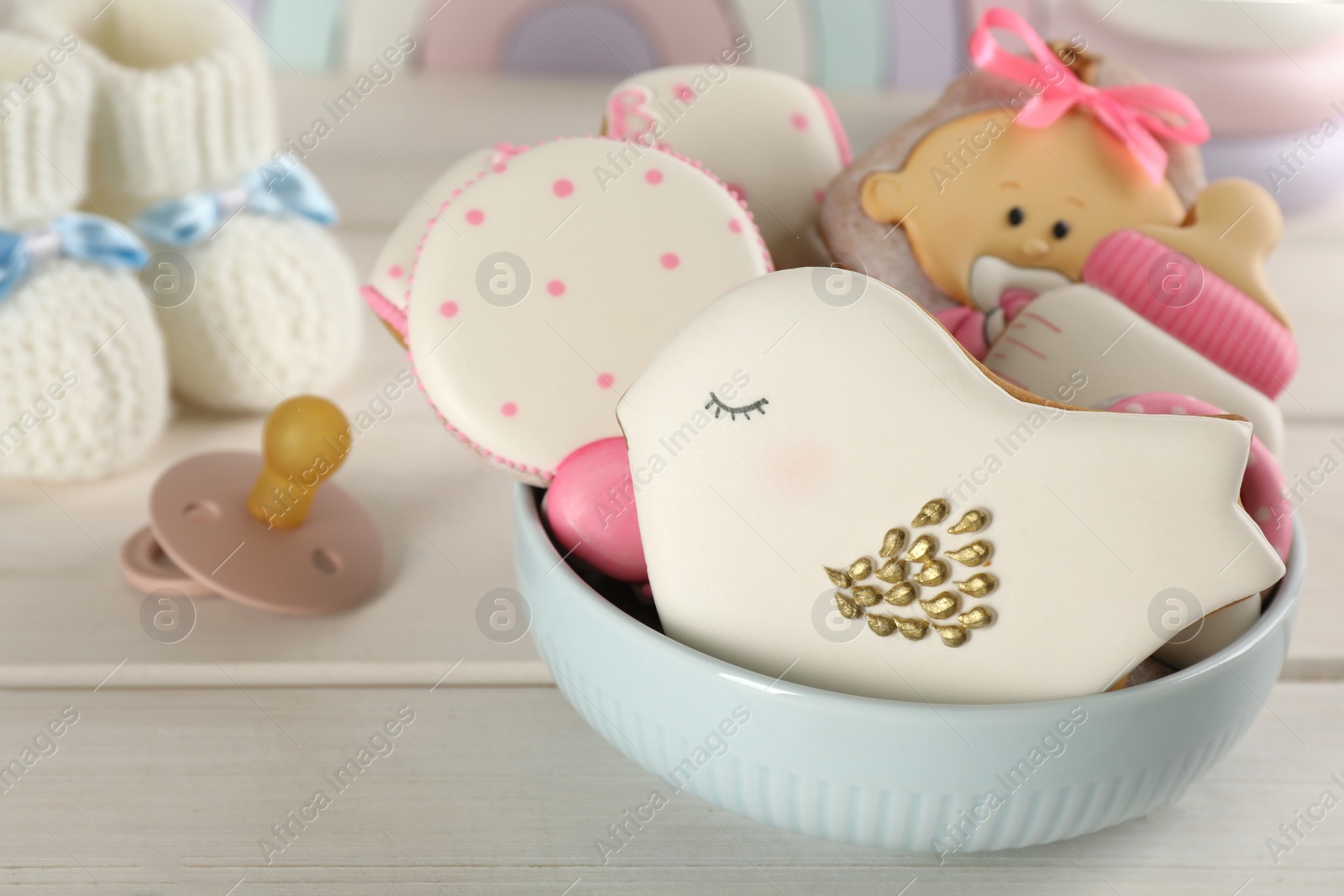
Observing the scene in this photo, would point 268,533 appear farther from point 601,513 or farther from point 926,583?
point 926,583

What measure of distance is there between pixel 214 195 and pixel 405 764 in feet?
1.40

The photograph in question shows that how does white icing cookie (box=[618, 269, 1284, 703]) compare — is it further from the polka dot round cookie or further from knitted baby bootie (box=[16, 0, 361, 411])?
knitted baby bootie (box=[16, 0, 361, 411])

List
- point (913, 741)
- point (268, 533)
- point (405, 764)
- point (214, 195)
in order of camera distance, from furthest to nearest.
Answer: point (214, 195)
point (268, 533)
point (405, 764)
point (913, 741)

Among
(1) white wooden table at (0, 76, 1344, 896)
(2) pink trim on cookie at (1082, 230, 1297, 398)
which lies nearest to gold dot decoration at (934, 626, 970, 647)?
(1) white wooden table at (0, 76, 1344, 896)

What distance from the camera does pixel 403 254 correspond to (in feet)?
1.77

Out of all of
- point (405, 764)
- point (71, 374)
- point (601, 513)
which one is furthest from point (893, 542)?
point (71, 374)

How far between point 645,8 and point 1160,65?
20.4 inches

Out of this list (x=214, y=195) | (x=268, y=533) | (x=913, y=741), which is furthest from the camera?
(x=214, y=195)

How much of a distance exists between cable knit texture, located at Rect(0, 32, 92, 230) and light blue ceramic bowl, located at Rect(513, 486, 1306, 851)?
16.3 inches

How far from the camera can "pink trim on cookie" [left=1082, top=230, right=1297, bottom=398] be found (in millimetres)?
540

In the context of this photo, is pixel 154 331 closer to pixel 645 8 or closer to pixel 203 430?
pixel 203 430

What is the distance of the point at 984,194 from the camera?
1.89ft

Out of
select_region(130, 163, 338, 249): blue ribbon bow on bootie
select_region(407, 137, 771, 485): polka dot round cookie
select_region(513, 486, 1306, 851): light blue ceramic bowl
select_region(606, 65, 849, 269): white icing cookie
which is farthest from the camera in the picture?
select_region(130, 163, 338, 249): blue ribbon bow on bootie

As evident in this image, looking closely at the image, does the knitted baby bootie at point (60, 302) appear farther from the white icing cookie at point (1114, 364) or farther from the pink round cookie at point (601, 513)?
the white icing cookie at point (1114, 364)
